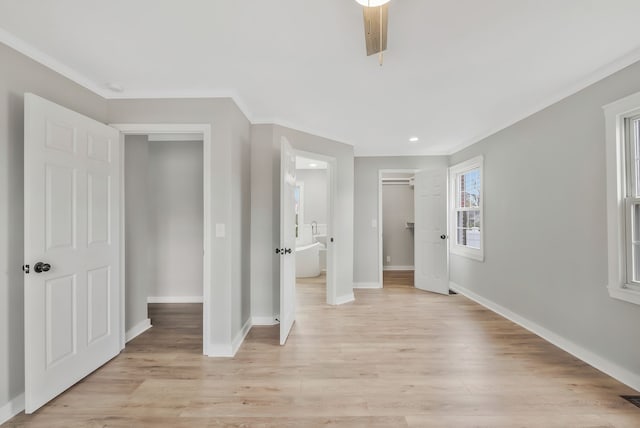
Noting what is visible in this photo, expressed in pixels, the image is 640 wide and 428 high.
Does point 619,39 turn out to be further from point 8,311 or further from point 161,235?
point 161,235

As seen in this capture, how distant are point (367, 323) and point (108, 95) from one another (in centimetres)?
354

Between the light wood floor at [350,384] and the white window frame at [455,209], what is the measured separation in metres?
1.34

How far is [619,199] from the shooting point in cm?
234

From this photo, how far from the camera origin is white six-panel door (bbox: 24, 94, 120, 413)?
1975mm

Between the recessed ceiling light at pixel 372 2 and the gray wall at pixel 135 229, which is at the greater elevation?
the recessed ceiling light at pixel 372 2

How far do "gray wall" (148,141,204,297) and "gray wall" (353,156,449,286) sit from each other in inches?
102

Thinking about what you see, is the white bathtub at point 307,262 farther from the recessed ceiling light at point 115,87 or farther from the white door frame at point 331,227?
the recessed ceiling light at point 115,87

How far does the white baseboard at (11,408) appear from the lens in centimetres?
190

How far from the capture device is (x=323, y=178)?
706 cm

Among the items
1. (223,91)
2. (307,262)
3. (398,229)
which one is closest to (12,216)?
(223,91)

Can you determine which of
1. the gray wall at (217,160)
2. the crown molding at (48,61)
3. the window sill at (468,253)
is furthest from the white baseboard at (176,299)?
the window sill at (468,253)

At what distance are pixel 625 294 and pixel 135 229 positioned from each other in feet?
14.6

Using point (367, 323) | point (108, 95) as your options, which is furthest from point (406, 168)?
point (108, 95)

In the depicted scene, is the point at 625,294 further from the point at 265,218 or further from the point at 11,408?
the point at 11,408
